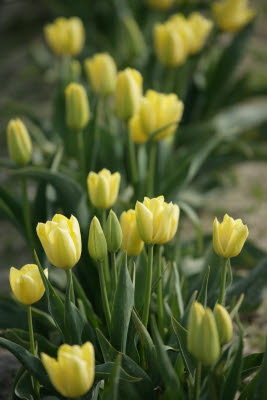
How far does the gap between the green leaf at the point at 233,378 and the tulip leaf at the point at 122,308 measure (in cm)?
23

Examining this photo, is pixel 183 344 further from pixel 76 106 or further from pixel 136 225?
pixel 76 106

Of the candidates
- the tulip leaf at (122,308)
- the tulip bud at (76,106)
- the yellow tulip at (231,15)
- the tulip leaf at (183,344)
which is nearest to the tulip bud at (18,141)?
the tulip bud at (76,106)

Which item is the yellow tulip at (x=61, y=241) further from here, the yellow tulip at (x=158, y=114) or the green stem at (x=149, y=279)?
the yellow tulip at (x=158, y=114)

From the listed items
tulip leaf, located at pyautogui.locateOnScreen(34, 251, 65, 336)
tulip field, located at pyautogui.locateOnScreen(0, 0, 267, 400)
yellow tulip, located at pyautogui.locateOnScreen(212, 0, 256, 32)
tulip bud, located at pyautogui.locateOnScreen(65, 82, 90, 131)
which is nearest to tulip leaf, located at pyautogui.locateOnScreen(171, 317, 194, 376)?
tulip field, located at pyautogui.locateOnScreen(0, 0, 267, 400)

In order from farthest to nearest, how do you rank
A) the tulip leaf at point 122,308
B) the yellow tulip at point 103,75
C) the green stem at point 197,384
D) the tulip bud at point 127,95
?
1. the yellow tulip at point 103,75
2. the tulip bud at point 127,95
3. the tulip leaf at point 122,308
4. the green stem at point 197,384

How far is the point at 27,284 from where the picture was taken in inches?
40.7

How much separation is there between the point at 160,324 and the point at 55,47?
1.42m

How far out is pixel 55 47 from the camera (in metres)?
2.28

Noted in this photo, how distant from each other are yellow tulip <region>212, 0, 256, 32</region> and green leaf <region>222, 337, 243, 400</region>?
2020mm

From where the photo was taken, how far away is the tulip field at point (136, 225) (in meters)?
1.04

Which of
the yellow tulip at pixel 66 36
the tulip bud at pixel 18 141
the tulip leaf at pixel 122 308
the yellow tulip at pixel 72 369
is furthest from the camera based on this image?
the yellow tulip at pixel 66 36

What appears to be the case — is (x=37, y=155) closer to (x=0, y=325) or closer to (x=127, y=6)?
(x=0, y=325)

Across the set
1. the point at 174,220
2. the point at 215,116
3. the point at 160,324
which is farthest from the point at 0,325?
the point at 215,116

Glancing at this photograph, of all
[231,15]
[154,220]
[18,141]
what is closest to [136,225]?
[154,220]
